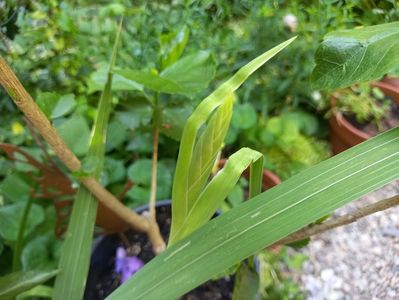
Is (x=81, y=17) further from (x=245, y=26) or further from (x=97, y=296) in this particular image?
(x=97, y=296)

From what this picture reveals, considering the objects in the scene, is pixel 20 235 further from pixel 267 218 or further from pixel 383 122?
pixel 383 122

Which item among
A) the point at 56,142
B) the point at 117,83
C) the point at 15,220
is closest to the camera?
the point at 56,142

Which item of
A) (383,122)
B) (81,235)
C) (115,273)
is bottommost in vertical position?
(383,122)

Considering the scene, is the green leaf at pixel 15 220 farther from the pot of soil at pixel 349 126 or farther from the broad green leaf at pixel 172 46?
the pot of soil at pixel 349 126

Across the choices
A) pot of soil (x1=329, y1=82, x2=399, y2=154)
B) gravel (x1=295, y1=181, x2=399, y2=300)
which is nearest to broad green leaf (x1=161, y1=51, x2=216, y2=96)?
gravel (x1=295, y1=181, x2=399, y2=300)

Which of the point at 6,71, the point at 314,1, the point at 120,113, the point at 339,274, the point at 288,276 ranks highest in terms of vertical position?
the point at 6,71

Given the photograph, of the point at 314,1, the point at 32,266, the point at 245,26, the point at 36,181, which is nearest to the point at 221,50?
the point at 245,26

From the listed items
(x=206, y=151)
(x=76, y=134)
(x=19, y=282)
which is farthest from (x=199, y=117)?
(x=76, y=134)
